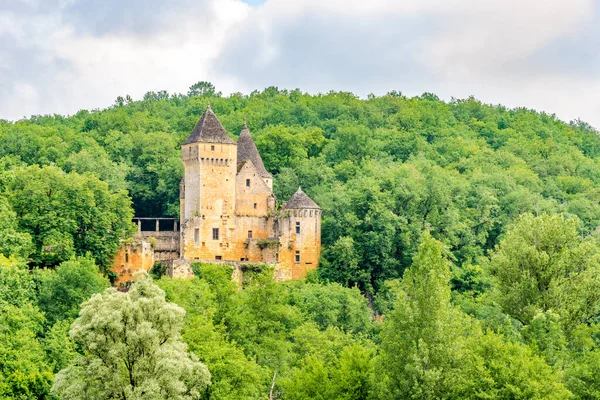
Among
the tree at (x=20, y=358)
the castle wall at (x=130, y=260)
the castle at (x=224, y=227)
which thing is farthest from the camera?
the castle at (x=224, y=227)

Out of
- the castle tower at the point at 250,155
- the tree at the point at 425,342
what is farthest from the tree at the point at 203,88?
the tree at the point at 425,342

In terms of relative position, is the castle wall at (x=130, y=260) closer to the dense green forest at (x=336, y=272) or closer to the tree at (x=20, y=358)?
the dense green forest at (x=336, y=272)

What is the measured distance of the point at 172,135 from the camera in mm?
100688

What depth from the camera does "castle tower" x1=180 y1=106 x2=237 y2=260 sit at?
72125mm

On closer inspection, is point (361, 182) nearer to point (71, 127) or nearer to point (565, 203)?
point (565, 203)

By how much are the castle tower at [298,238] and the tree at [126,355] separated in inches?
1039

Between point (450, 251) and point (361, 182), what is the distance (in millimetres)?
7938

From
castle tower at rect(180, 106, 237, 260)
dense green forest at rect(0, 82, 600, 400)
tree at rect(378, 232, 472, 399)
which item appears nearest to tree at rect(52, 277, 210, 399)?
dense green forest at rect(0, 82, 600, 400)

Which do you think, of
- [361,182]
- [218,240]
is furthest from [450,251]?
[218,240]

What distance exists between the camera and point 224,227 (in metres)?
72.8

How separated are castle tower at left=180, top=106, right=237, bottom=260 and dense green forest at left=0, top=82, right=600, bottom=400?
8.97ft

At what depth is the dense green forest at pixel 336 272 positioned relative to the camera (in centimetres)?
4553

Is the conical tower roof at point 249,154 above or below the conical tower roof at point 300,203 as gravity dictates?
above

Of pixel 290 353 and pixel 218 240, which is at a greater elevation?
pixel 218 240
